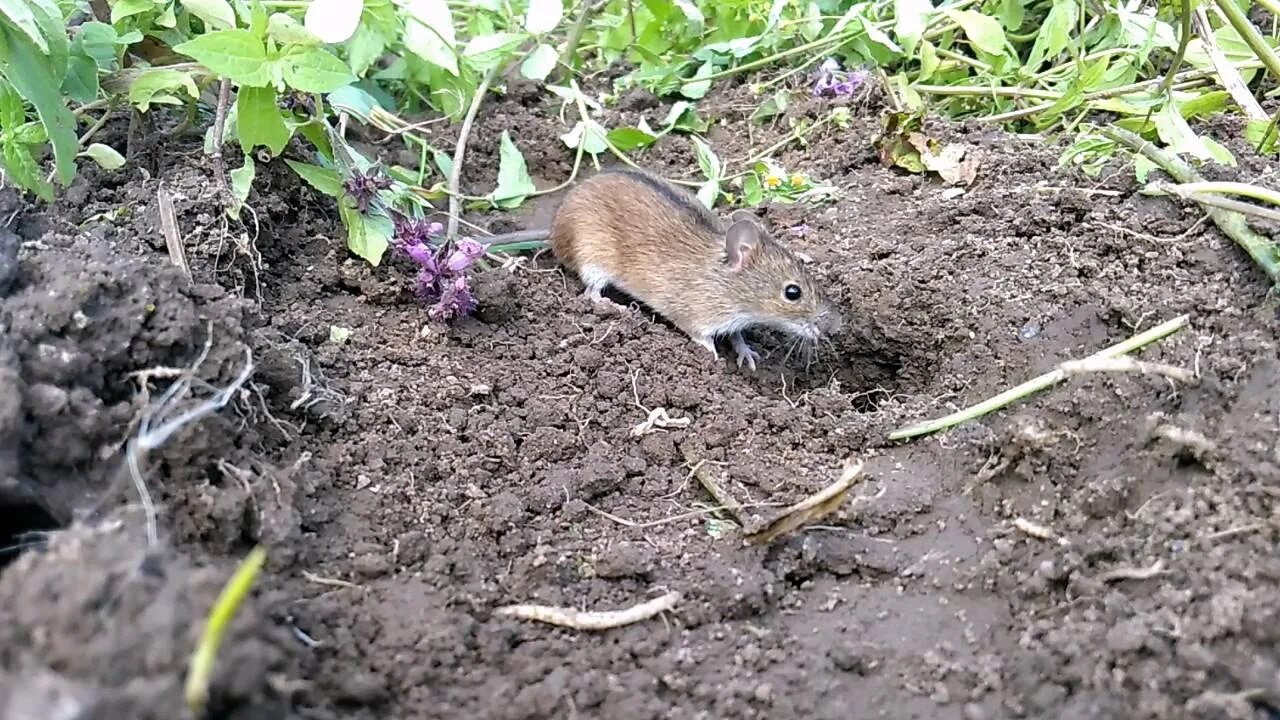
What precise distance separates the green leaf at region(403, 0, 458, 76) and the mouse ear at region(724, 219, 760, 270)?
1.39 m

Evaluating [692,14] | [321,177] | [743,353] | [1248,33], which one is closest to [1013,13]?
[1248,33]

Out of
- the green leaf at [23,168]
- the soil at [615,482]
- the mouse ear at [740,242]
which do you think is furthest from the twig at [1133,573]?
the green leaf at [23,168]

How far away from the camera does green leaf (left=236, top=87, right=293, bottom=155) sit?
10.1ft

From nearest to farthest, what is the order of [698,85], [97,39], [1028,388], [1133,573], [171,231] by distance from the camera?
[1133,573] < [1028,388] < [171,231] < [97,39] < [698,85]

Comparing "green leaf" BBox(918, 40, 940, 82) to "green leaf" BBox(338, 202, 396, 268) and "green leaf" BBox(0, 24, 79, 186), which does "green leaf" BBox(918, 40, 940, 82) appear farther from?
"green leaf" BBox(0, 24, 79, 186)

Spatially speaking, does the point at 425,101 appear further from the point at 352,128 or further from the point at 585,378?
the point at 585,378

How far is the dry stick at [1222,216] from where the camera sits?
2.86 metres

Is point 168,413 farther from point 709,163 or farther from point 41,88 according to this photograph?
point 709,163

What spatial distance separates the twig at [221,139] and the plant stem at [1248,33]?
135 inches

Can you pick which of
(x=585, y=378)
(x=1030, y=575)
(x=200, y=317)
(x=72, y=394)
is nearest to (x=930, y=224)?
(x=585, y=378)

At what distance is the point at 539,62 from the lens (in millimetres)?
4336

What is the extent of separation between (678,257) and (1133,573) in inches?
111

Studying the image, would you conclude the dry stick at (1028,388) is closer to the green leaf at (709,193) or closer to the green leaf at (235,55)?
the green leaf at (709,193)

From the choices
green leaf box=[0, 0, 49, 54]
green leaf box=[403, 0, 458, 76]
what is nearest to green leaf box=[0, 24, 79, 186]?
green leaf box=[0, 0, 49, 54]
